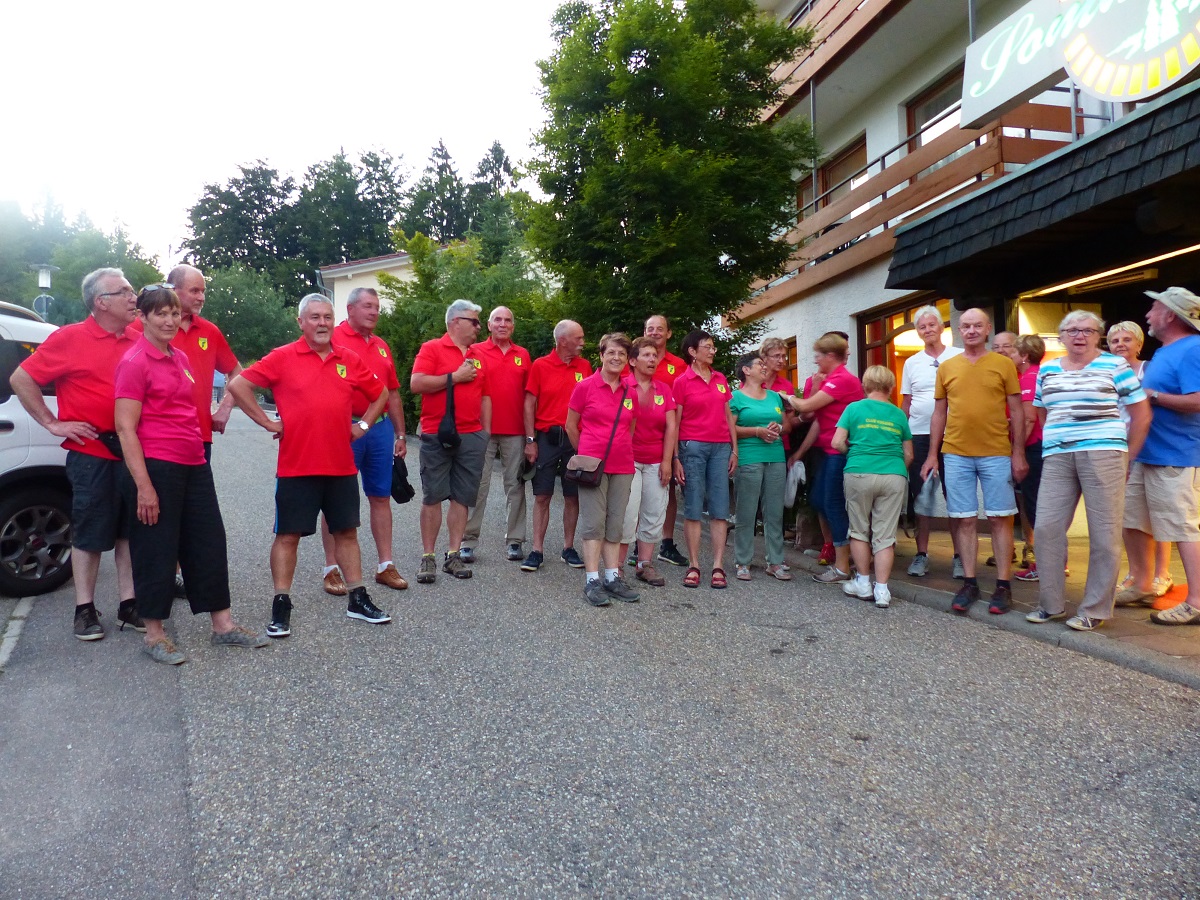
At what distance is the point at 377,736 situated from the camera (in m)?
3.41

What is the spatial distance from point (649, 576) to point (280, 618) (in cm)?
265

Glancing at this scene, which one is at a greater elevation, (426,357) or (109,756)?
(426,357)

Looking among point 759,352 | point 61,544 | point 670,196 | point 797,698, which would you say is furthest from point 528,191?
point 797,698

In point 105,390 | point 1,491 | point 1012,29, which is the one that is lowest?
point 1,491

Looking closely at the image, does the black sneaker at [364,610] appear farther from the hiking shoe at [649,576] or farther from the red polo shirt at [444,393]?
the hiking shoe at [649,576]

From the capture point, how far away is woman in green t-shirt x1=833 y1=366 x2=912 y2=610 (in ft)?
18.9

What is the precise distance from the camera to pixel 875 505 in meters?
5.84

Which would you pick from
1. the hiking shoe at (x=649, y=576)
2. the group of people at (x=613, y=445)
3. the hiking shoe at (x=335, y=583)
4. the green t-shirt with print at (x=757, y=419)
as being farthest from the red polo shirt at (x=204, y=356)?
the green t-shirt with print at (x=757, y=419)

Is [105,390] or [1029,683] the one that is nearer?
[1029,683]

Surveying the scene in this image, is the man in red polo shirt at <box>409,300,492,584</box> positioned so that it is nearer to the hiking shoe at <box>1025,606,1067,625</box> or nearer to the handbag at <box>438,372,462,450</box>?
the handbag at <box>438,372,462,450</box>

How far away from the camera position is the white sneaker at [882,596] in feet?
18.6

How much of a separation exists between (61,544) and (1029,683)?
240 inches

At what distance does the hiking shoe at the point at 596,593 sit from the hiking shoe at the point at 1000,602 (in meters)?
2.44

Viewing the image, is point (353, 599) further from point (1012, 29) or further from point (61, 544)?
point (1012, 29)
